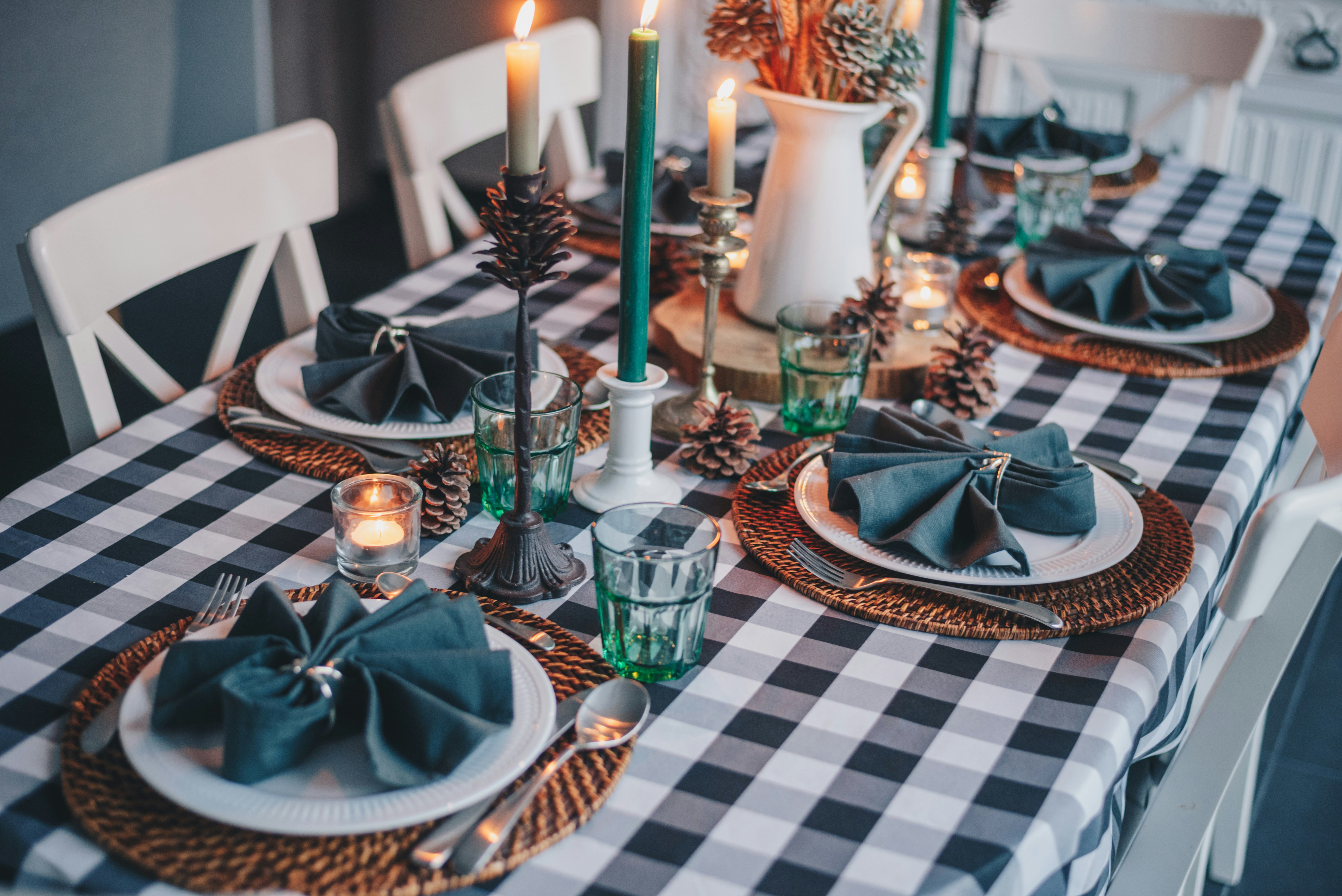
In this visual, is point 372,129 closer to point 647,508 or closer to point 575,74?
point 575,74

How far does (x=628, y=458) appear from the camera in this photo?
999mm

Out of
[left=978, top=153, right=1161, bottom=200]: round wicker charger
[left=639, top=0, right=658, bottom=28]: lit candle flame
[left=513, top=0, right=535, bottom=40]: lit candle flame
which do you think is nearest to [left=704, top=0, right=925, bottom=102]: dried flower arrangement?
[left=639, top=0, right=658, bottom=28]: lit candle flame

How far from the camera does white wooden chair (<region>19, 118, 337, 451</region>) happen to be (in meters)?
1.19

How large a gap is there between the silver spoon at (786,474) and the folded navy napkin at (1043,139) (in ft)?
3.10

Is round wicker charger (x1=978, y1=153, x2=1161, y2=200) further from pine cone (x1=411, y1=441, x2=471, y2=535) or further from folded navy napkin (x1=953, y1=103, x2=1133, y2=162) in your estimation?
pine cone (x1=411, y1=441, x2=471, y2=535)

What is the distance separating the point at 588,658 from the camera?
801 millimetres

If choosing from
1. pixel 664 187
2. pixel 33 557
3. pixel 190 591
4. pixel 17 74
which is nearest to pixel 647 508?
pixel 190 591

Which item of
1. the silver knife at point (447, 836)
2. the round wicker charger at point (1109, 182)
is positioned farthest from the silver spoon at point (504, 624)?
the round wicker charger at point (1109, 182)

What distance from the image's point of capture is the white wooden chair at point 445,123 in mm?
1725

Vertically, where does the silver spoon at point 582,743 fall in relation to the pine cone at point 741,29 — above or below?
below

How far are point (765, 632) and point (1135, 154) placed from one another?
4.53ft

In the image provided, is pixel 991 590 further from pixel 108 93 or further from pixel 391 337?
pixel 108 93

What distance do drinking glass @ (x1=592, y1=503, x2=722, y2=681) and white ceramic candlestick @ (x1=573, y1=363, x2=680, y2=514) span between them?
0.56 feet

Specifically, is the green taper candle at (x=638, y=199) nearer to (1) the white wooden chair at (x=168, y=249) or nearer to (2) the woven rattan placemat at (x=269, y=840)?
(2) the woven rattan placemat at (x=269, y=840)
